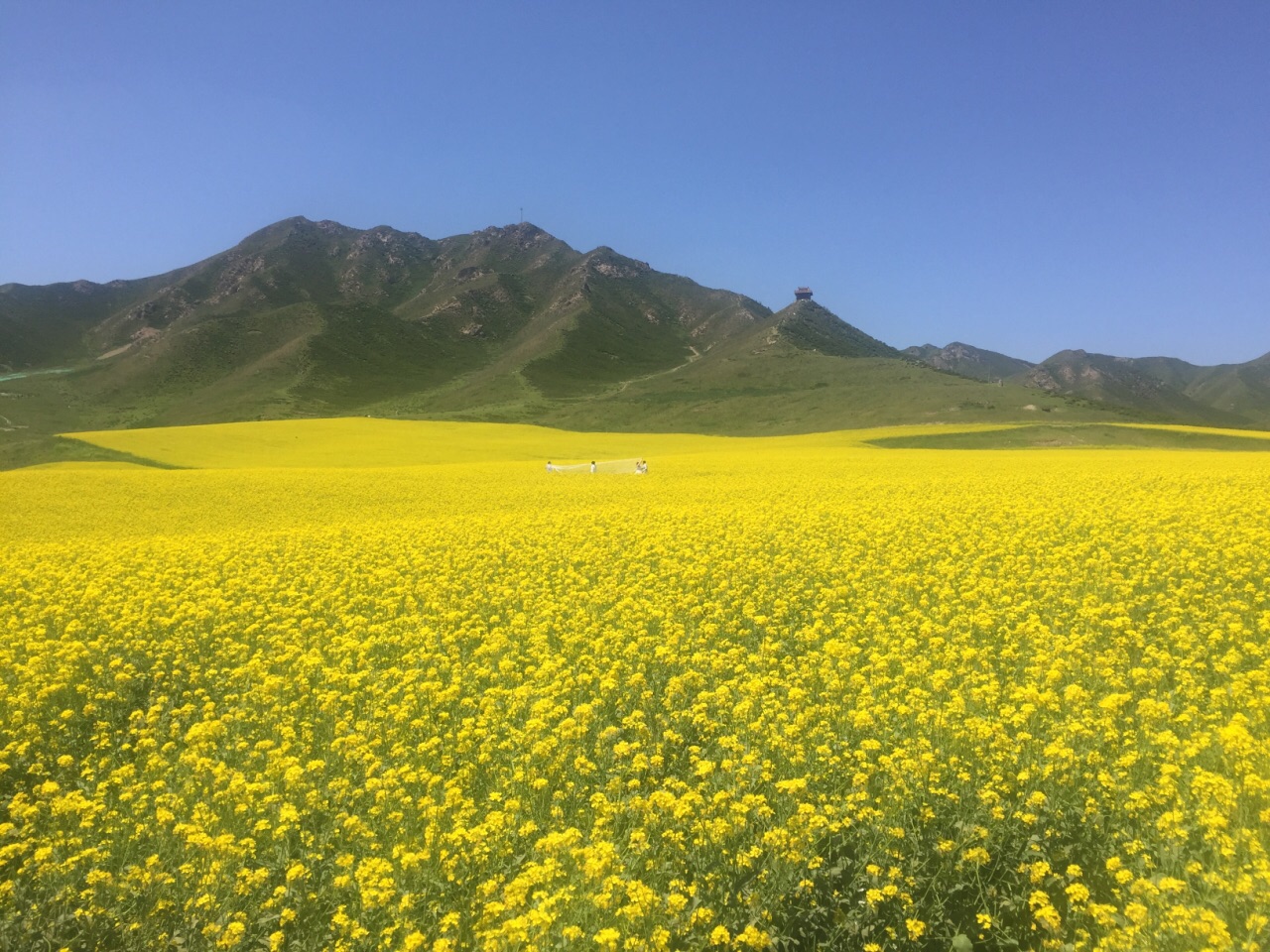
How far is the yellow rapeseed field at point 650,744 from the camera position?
13.1 ft

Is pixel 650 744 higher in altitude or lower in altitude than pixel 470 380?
lower

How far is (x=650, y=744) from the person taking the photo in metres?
5.67

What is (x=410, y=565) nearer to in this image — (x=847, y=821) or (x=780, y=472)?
(x=847, y=821)

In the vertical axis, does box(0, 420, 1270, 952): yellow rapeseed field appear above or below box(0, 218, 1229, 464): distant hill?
below

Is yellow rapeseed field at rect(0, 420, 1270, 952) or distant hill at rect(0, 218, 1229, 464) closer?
yellow rapeseed field at rect(0, 420, 1270, 952)

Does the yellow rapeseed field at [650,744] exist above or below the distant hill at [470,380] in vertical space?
below

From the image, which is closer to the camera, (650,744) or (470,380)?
(650,744)

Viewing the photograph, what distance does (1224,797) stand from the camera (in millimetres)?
4211

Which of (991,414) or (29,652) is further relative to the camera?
(991,414)

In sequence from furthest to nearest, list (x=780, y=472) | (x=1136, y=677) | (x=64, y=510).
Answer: (x=780, y=472), (x=64, y=510), (x=1136, y=677)

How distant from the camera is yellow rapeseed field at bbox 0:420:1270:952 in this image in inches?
158

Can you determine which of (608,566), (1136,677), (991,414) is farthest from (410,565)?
(991,414)

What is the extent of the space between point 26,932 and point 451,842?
238cm

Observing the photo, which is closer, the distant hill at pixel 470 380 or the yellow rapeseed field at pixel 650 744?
the yellow rapeseed field at pixel 650 744
